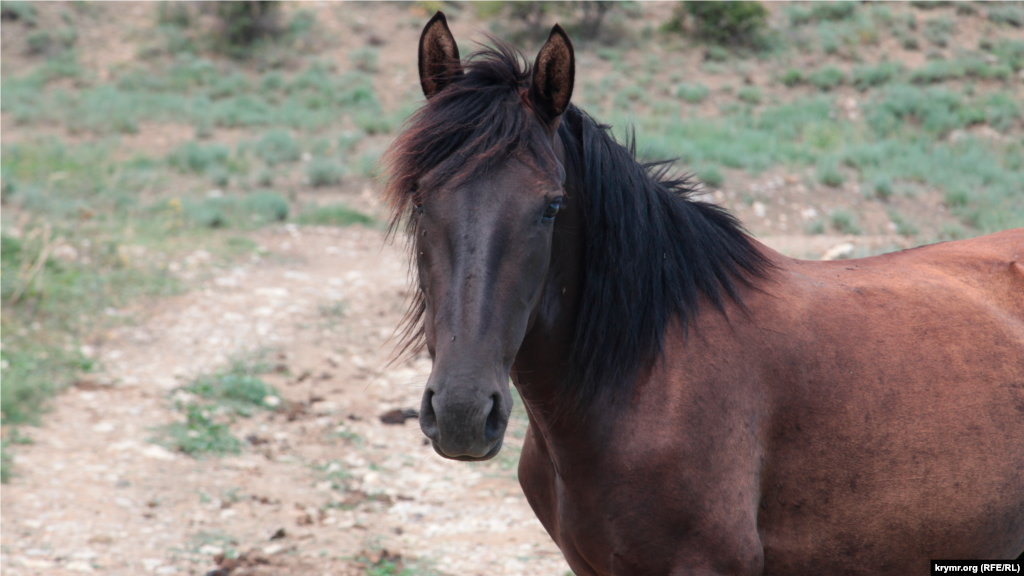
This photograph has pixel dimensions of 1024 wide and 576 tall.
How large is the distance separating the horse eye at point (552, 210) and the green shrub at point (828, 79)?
17883 millimetres

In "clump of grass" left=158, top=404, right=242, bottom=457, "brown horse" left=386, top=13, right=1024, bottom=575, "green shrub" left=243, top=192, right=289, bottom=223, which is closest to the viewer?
"brown horse" left=386, top=13, right=1024, bottom=575

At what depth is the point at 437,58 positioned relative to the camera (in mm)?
2068

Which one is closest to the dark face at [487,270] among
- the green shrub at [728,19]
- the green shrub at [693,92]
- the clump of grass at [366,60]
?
the green shrub at [693,92]

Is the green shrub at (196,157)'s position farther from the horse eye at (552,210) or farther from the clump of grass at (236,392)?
the horse eye at (552,210)

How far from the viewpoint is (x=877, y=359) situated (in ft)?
7.08

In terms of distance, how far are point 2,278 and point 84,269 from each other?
0.78 meters

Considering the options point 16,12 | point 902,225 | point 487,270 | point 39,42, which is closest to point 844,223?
point 902,225

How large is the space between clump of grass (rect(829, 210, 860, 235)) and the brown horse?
784 cm

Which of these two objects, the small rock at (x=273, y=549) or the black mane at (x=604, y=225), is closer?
the black mane at (x=604, y=225)

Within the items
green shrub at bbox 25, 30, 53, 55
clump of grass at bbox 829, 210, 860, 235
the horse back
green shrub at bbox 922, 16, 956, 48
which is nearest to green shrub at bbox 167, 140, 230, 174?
green shrub at bbox 25, 30, 53, 55

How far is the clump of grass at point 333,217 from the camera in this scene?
963cm

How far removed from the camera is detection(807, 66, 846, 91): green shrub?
56.7 ft

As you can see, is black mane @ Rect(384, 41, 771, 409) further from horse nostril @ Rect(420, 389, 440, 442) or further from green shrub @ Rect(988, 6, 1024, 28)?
green shrub @ Rect(988, 6, 1024, 28)

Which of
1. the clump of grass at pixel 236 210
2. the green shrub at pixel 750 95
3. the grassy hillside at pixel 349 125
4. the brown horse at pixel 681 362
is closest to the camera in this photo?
the brown horse at pixel 681 362
